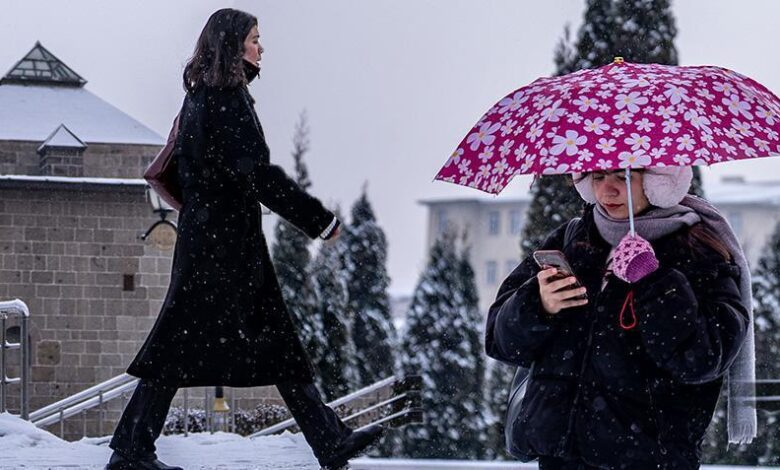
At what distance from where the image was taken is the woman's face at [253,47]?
546cm

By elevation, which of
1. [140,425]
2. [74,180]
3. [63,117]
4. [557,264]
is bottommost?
[140,425]

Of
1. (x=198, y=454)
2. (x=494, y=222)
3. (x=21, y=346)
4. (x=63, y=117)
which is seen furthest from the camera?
(x=494, y=222)

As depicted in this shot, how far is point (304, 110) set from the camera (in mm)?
35844

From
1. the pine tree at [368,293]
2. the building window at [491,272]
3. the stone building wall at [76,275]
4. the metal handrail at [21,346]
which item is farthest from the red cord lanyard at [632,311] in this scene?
the building window at [491,272]

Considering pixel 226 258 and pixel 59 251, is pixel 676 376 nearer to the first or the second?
pixel 226 258

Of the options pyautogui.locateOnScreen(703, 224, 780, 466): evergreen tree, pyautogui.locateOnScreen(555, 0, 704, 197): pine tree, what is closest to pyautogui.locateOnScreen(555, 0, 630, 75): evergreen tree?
pyautogui.locateOnScreen(555, 0, 704, 197): pine tree

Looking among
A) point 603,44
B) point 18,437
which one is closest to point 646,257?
point 18,437

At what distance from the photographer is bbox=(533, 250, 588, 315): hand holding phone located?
349 centimetres

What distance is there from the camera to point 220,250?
5422 millimetres

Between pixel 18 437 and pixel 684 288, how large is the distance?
4.76m

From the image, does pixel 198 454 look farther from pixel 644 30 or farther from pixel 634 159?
pixel 644 30

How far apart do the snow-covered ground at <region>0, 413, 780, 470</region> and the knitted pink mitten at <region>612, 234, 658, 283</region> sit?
2.96m

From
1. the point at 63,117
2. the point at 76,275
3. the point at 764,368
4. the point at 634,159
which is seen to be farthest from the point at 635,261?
the point at 764,368

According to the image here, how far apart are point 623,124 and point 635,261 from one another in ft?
1.15
